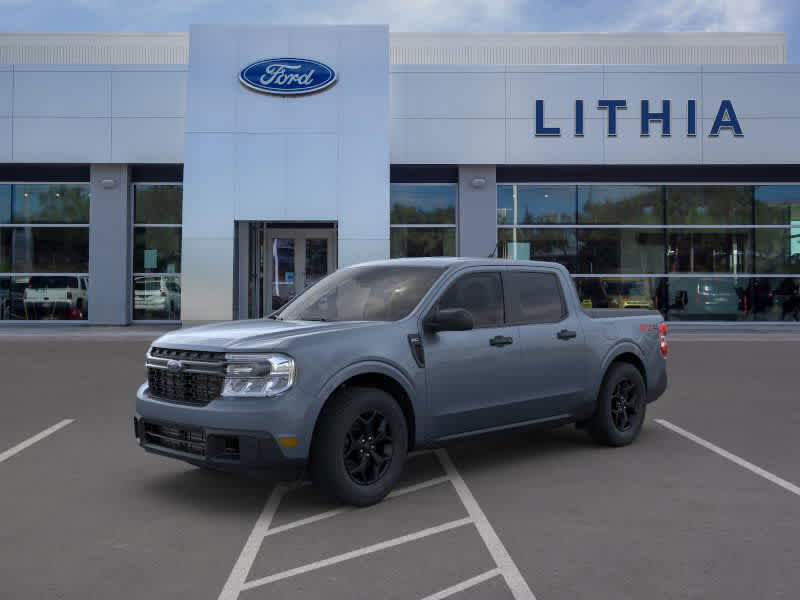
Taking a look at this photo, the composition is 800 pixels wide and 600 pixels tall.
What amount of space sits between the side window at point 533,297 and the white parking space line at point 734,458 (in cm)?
196

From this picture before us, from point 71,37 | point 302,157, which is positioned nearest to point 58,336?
point 302,157

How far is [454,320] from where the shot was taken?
6.11 metres

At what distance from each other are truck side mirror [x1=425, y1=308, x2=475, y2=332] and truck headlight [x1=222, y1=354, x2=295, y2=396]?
1225 millimetres

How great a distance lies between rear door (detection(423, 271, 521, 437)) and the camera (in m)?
6.30

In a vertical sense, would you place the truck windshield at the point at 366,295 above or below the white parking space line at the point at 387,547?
above

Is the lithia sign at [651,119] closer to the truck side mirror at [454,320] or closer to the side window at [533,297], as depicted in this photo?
the side window at [533,297]

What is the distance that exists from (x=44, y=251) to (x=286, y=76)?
912 centimetres

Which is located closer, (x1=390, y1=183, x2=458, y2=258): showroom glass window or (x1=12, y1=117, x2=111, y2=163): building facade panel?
(x1=12, y1=117, x2=111, y2=163): building facade panel

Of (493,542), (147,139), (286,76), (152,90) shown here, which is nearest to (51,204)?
(147,139)

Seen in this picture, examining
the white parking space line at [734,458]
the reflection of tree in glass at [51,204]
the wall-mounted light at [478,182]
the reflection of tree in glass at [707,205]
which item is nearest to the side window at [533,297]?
the white parking space line at [734,458]

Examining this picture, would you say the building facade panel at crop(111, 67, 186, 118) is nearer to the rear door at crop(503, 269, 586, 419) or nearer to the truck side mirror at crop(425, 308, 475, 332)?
the rear door at crop(503, 269, 586, 419)

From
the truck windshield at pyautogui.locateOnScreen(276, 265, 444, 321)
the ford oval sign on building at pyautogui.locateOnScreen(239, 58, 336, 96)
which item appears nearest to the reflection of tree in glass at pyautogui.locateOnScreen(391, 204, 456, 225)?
the ford oval sign on building at pyautogui.locateOnScreen(239, 58, 336, 96)

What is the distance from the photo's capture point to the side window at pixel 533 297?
23.5ft

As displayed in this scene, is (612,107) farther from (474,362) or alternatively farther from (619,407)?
(474,362)
